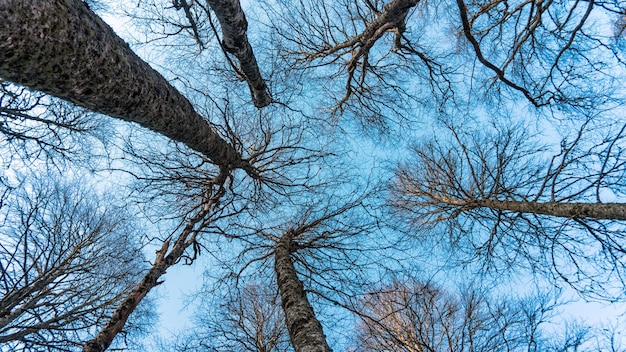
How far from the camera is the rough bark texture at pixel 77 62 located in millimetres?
1124

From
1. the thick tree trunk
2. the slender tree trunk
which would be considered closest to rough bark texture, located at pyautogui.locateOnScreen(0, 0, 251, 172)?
the slender tree trunk

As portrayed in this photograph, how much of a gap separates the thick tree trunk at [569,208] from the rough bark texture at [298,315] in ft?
12.3

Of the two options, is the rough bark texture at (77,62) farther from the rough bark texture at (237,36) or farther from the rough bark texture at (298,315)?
the rough bark texture at (298,315)

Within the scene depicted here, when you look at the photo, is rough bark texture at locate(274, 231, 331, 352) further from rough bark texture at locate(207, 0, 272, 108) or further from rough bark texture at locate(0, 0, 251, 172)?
rough bark texture at locate(207, 0, 272, 108)

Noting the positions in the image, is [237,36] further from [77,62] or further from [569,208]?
[569,208]

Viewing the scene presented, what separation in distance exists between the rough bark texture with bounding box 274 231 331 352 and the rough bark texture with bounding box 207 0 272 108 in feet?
8.54

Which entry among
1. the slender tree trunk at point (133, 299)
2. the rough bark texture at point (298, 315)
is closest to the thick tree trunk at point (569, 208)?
the rough bark texture at point (298, 315)

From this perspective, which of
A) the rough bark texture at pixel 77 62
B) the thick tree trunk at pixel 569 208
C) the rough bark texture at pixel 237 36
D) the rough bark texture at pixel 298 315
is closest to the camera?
the rough bark texture at pixel 77 62

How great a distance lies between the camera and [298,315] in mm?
2906

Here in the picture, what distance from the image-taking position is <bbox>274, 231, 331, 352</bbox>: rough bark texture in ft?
8.26

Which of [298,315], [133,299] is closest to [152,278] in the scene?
[133,299]

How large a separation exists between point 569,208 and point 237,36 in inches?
196

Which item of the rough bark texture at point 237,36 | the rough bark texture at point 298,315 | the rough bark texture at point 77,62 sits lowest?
the rough bark texture at point 298,315

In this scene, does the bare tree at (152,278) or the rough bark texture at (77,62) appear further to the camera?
the bare tree at (152,278)
